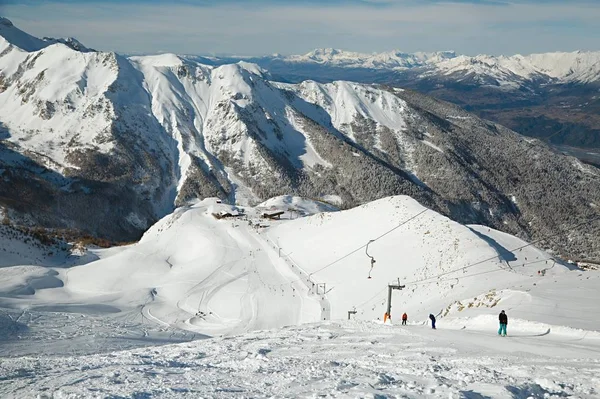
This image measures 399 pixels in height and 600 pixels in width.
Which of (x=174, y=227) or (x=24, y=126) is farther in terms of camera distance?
(x=24, y=126)

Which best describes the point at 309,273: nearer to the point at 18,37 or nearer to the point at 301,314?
the point at 301,314

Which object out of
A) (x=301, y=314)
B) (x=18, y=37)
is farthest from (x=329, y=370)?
(x=18, y=37)

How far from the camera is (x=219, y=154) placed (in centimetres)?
13212

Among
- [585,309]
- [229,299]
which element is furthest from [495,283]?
[229,299]

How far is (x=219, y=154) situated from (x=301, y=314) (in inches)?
4033

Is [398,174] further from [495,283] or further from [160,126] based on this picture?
[495,283]

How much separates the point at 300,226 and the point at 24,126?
100550 mm

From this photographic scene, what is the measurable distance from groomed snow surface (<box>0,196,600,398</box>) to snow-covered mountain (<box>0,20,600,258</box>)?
50016 millimetres

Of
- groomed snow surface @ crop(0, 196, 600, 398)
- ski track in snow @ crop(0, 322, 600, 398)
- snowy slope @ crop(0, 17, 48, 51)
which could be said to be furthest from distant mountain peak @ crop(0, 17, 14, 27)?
ski track in snow @ crop(0, 322, 600, 398)

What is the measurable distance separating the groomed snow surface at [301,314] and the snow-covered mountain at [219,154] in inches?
1969

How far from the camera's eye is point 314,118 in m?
168

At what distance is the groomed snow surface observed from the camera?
12695 mm

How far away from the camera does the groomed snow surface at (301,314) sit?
12.7 metres

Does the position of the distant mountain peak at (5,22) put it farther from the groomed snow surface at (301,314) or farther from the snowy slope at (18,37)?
the groomed snow surface at (301,314)
